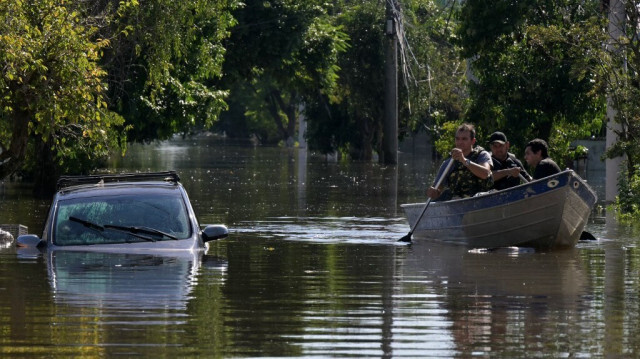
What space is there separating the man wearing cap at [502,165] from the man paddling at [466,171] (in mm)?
235

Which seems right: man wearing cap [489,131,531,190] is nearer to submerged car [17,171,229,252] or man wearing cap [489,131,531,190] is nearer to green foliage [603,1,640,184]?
submerged car [17,171,229,252]

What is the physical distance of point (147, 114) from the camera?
37.7 m

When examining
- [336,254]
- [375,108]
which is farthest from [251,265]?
[375,108]

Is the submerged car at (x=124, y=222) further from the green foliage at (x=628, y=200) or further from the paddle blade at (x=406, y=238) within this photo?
the green foliage at (x=628, y=200)

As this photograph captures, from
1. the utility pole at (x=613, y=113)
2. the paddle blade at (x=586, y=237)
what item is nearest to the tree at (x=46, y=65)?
the paddle blade at (x=586, y=237)

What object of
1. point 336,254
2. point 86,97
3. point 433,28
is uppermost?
point 433,28

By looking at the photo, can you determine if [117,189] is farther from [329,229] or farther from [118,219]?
[329,229]

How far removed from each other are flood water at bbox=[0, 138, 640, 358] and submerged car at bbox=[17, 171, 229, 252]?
0.63 feet

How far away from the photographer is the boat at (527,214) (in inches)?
810

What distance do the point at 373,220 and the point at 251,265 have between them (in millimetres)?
10738

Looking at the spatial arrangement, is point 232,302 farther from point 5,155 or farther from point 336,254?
point 5,155

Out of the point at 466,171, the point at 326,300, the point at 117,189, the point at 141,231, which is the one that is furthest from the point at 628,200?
the point at 326,300

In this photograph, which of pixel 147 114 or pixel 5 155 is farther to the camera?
pixel 147 114

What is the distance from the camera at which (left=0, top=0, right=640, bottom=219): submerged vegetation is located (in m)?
21.7
